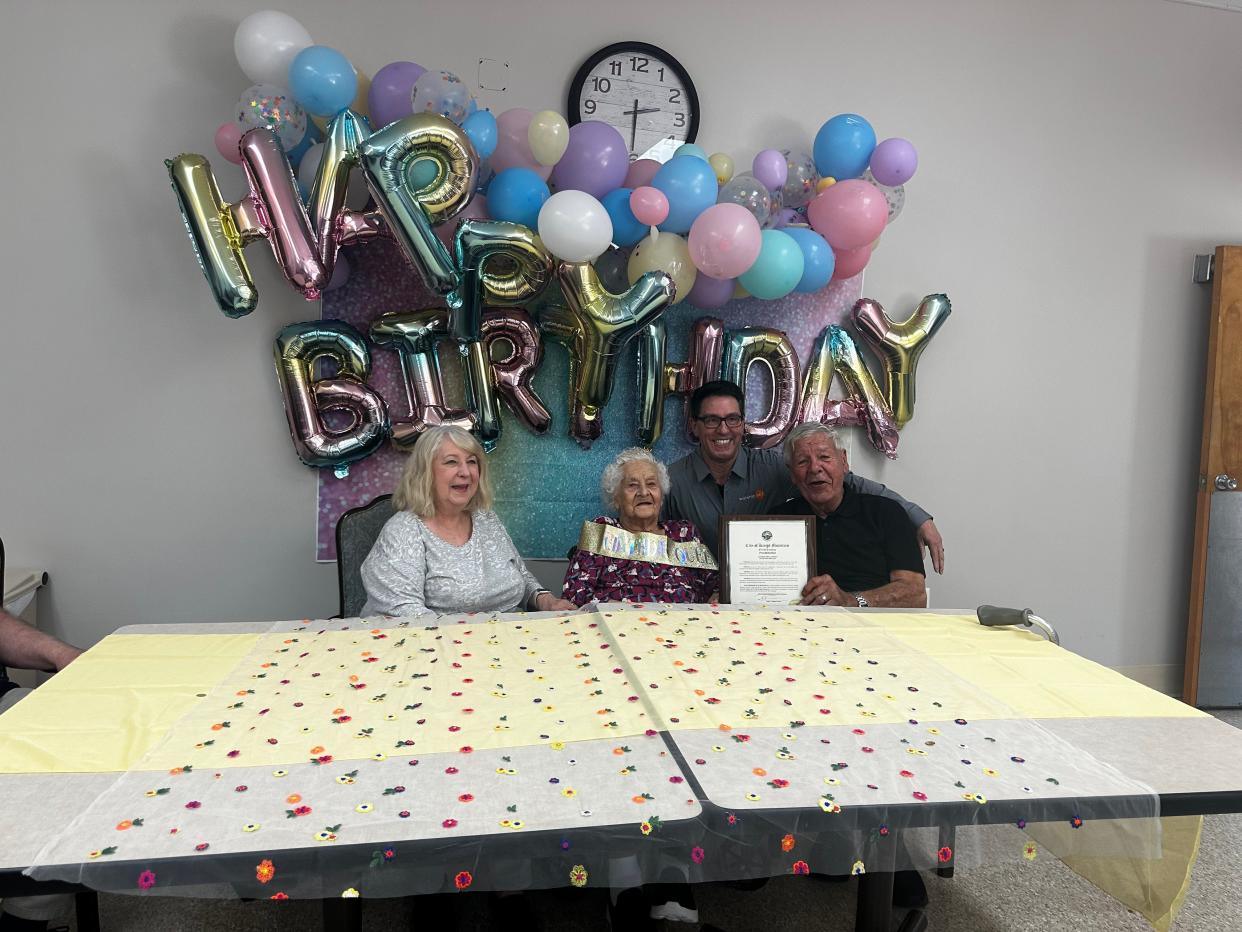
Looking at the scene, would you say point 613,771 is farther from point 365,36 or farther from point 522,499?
point 365,36

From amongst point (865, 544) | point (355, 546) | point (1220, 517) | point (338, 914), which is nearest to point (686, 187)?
point (865, 544)

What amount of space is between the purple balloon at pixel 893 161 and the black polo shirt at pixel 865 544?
1102 mm

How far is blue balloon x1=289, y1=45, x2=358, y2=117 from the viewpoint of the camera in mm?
2416

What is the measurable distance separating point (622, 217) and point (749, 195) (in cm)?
42

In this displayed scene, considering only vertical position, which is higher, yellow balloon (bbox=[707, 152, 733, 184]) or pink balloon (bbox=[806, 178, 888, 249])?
yellow balloon (bbox=[707, 152, 733, 184])

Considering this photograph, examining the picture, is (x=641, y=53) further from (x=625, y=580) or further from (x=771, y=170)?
(x=625, y=580)

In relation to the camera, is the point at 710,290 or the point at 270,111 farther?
the point at 710,290

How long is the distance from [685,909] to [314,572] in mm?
1852

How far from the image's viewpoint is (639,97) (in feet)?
10.3

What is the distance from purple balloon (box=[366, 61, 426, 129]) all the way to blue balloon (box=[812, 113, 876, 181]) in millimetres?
1355

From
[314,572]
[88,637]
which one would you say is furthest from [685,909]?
[88,637]

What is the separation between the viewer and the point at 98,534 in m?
2.96

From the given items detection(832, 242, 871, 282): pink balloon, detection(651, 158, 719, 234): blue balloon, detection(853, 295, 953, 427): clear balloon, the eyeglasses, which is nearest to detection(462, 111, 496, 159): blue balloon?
detection(651, 158, 719, 234): blue balloon

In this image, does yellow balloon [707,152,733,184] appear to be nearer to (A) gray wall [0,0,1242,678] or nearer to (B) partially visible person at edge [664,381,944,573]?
(A) gray wall [0,0,1242,678]
